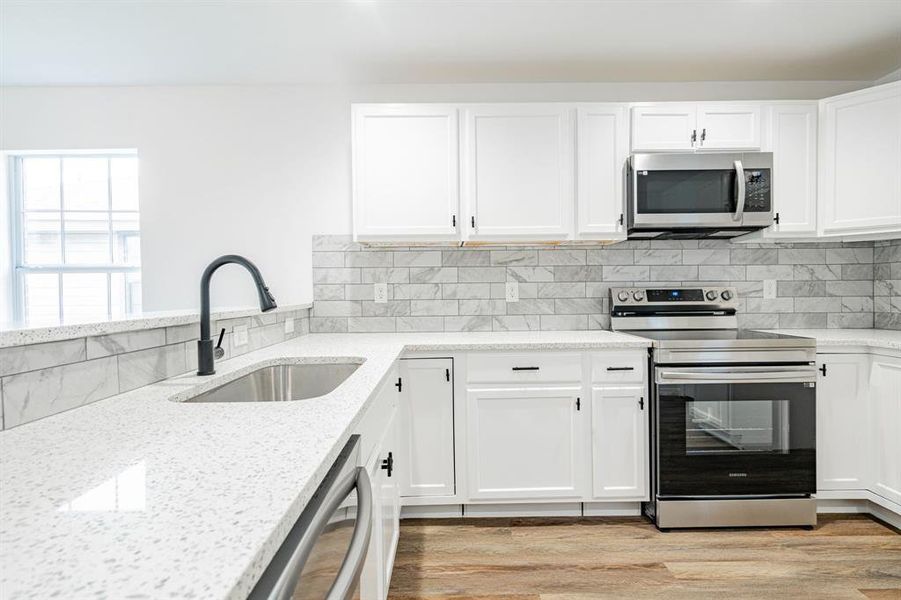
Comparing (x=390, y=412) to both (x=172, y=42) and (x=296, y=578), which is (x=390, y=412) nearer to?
(x=296, y=578)

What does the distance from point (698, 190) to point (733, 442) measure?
4.23 feet

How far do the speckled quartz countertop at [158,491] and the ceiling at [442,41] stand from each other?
1843mm

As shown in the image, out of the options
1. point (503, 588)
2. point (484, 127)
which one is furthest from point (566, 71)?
point (503, 588)

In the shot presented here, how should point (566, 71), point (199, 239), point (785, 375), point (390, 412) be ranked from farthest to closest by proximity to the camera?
1. point (199, 239)
2. point (566, 71)
3. point (785, 375)
4. point (390, 412)

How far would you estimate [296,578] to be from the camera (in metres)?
0.55

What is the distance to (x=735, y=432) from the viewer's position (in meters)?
2.17

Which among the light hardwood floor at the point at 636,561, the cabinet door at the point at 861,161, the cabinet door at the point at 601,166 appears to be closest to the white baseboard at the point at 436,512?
the light hardwood floor at the point at 636,561

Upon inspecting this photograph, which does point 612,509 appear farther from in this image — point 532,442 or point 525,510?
point 532,442

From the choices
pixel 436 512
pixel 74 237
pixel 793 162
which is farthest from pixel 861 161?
pixel 74 237

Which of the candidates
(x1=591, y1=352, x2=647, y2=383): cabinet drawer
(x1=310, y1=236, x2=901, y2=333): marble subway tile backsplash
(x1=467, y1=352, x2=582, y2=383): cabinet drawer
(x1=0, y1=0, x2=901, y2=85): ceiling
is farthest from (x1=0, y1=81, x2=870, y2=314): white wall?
(x1=591, y1=352, x2=647, y2=383): cabinet drawer

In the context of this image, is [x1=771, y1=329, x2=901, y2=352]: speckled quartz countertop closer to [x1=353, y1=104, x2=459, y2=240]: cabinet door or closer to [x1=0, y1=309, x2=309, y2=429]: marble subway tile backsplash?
[x1=353, y1=104, x2=459, y2=240]: cabinet door

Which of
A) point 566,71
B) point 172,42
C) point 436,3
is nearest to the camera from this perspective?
point 436,3

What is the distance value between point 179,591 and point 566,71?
2894mm

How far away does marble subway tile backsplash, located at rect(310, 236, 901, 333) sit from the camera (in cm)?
277
